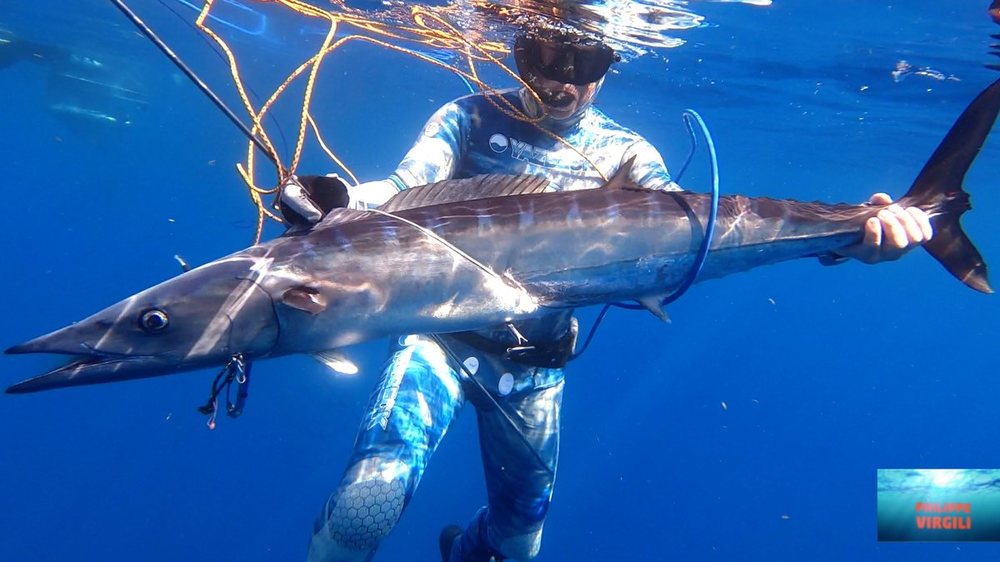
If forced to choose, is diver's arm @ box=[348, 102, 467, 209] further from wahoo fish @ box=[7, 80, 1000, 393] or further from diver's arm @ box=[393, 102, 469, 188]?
wahoo fish @ box=[7, 80, 1000, 393]

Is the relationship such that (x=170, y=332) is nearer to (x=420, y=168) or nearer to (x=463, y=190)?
(x=463, y=190)

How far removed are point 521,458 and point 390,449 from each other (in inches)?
58.6

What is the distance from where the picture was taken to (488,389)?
4.84m

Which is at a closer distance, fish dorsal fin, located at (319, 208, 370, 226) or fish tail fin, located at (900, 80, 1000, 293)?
fish dorsal fin, located at (319, 208, 370, 226)

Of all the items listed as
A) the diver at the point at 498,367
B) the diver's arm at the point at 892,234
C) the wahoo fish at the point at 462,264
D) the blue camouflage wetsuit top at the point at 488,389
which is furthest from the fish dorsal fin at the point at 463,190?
the diver's arm at the point at 892,234

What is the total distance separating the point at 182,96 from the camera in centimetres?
3956

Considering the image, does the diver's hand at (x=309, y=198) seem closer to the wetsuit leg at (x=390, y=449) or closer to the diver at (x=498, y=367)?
the diver at (x=498, y=367)

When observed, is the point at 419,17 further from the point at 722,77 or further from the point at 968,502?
the point at 968,502

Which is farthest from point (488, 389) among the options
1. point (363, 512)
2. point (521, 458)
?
point (363, 512)

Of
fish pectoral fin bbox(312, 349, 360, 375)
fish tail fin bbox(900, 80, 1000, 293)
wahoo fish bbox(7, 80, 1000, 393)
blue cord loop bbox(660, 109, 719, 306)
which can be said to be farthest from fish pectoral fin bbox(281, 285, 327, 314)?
fish tail fin bbox(900, 80, 1000, 293)

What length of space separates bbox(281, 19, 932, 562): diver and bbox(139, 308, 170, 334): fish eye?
180cm

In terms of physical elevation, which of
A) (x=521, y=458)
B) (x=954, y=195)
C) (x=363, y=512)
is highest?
(x=954, y=195)

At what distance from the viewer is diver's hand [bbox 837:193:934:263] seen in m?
3.22

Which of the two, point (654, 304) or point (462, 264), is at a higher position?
point (462, 264)
